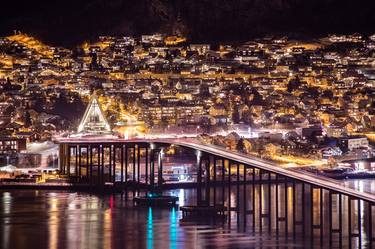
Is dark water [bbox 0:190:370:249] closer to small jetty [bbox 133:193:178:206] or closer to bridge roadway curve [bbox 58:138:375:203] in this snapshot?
small jetty [bbox 133:193:178:206]

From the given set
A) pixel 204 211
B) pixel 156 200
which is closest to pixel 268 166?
pixel 204 211

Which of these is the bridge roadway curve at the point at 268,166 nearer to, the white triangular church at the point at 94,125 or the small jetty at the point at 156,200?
the small jetty at the point at 156,200

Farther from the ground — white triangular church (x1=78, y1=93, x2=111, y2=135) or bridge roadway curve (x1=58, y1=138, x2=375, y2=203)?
white triangular church (x1=78, y1=93, x2=111, y2=135)

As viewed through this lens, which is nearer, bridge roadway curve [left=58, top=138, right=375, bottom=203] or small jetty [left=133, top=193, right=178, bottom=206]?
bridge roadway curve [left=58, top=138, right=375, bottom=203]

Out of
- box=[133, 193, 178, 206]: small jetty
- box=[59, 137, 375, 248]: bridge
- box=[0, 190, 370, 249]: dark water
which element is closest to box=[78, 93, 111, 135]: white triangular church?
box=[59, 137, 375, 248]: bridge

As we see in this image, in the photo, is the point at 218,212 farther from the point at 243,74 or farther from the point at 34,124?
the point at 243,74

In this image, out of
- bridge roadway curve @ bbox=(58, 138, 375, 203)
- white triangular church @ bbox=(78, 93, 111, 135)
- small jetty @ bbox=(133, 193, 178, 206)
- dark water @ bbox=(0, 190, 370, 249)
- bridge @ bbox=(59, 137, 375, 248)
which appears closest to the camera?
dark water @ bbox=(0, 190, 370, 249)

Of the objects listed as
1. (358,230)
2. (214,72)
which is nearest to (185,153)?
(214,72)
